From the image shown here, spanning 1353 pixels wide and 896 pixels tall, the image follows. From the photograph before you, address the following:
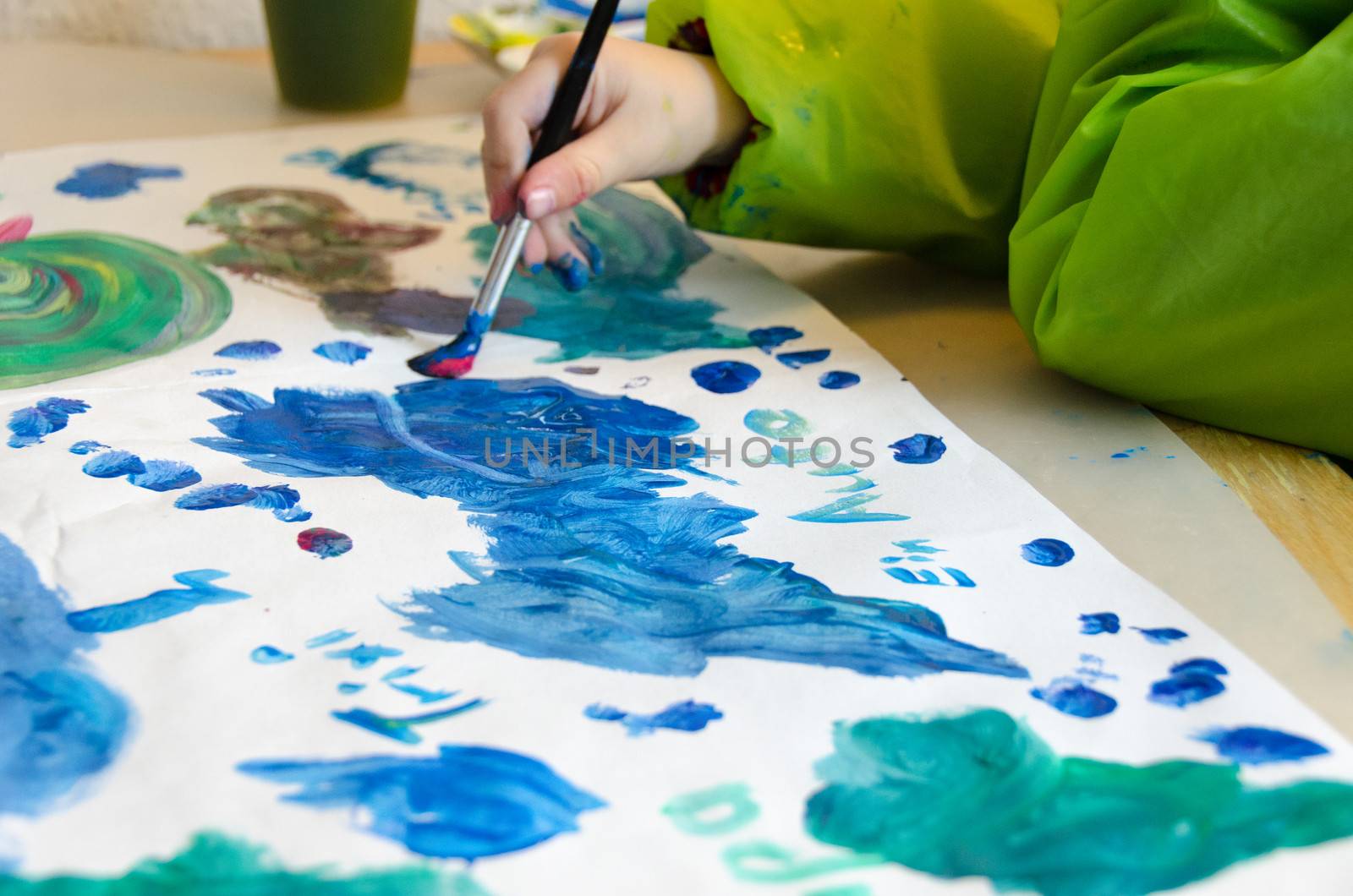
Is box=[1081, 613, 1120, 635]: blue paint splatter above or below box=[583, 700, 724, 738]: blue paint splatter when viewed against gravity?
above

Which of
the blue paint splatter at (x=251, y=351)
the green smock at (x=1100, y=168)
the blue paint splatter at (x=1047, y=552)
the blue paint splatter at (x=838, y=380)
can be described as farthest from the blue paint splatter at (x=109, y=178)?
the blue paint splatter at (x=1047, y=552)

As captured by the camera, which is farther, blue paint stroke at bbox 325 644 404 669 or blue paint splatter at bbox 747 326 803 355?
blue paint splatter at bbox 747 326 803 355

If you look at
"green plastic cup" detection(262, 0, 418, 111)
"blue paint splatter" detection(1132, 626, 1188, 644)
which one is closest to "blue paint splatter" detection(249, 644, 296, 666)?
"blue paint splatter" detection(1132, 626, 1188, 644)

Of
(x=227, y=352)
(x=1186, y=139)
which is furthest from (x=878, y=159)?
(x=227, y=352)

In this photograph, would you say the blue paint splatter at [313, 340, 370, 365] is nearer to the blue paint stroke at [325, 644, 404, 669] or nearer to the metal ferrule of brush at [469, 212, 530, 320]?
the metal ferrule of brush at [469, 212, 530, 320]

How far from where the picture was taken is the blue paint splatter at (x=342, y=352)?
0.55m

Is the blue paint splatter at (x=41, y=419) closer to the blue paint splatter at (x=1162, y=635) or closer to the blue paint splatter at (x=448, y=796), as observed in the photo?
the blue paint splatter at (x=448, y=796)

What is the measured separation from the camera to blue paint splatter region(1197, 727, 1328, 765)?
0.34 m

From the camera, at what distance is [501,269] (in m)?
0.56

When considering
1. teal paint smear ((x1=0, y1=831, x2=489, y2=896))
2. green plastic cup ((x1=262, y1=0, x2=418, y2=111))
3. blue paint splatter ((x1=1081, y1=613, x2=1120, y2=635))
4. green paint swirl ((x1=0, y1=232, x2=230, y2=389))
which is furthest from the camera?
green plastic cup ((x1=262, y1=0, x2=418, y2=111))

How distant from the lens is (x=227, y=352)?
545 millimetres

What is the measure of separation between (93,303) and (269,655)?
283mm

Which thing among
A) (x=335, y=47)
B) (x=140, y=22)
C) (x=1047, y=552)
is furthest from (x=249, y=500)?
(x=140, y=22)

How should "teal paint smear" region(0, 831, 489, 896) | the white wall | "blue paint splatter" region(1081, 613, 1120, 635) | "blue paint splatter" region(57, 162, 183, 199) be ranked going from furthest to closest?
the white wall
"blue paint splatter" region(57, 162, 183, 199)
"blue paint splatter" region(1081, 613, 1120, 635)
"teal paint smear" region(0, 831, 489, 896)
